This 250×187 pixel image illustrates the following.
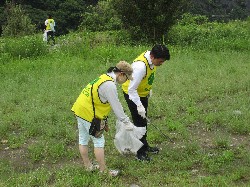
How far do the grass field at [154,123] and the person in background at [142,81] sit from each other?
0.65 meters

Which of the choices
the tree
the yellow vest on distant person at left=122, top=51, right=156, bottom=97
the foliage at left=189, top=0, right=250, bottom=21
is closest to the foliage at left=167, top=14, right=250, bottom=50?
the tree

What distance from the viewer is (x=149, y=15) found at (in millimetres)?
16562

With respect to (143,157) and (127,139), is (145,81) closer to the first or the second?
(127,139)

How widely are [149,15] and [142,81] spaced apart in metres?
11.5

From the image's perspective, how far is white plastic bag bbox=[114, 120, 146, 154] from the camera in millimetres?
5335

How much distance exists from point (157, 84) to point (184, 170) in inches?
190

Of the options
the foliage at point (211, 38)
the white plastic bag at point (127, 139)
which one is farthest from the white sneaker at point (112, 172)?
Answer: the foliage at point (211, 38)

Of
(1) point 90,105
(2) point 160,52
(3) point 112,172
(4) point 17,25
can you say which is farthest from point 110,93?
(4) point 17,25

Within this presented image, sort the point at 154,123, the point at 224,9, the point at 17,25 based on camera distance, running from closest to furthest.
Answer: the point at 154,123 < the point at 17,25 < the point at 224,9

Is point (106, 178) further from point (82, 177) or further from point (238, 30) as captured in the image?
point (238, 30)

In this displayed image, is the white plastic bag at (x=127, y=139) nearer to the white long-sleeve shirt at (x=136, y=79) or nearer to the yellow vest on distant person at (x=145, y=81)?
the white long-sleeve shirt at (x=136, y=79)

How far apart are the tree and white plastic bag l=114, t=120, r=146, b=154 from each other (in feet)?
37.6

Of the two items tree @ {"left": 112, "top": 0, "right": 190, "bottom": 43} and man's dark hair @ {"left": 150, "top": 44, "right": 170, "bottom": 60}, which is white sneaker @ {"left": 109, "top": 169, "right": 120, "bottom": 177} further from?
tree @ {"left": 112, "top": 0, "right": 190, "bottom": 43}

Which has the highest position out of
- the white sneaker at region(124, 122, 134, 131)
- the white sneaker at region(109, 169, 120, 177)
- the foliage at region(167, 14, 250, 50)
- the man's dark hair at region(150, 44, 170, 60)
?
the man's dark hair at region(150, 44, 170, 60)
